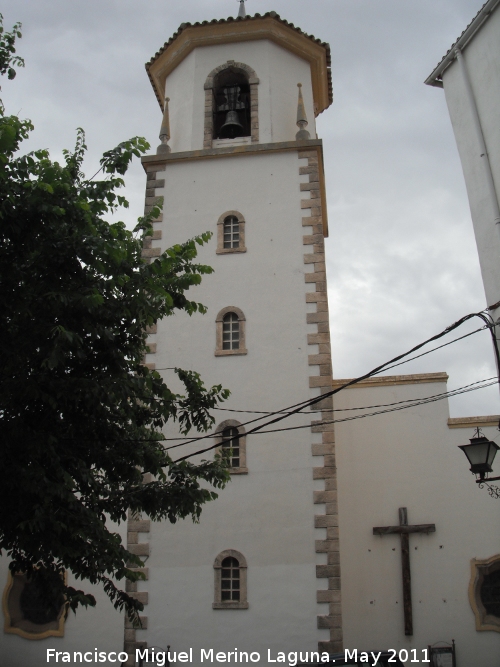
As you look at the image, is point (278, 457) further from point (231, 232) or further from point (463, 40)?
point (463, 40)

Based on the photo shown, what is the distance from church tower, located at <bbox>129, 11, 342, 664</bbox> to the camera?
38.1 feet

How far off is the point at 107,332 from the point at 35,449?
4.29ft

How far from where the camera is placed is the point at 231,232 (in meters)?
14.8

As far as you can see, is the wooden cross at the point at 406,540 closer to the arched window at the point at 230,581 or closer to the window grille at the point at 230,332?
the arched window at the point at 230,581

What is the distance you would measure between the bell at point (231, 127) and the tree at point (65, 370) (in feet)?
29.2

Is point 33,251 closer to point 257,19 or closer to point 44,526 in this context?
point 44,526

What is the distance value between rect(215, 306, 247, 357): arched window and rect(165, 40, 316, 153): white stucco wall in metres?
4.37

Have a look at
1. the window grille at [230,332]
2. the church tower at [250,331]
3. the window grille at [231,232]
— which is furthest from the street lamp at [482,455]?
the window grille at [231,232]

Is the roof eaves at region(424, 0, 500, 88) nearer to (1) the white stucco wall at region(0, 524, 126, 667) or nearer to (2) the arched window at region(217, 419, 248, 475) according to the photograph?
(2) the arched window at region(217, 419, 248, 475)

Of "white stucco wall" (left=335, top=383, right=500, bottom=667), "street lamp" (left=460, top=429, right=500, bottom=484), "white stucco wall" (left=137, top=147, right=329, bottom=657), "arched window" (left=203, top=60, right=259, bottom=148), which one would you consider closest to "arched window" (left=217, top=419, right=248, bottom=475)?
"white stucco wall" (left=137, top=147, right=329, bottom=657)

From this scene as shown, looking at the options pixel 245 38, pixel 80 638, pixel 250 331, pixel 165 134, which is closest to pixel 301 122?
pixel 245 38

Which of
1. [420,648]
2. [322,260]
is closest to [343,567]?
[420,648]

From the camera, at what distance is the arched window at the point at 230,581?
1162 centimetres

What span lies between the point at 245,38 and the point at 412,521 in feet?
38.4
